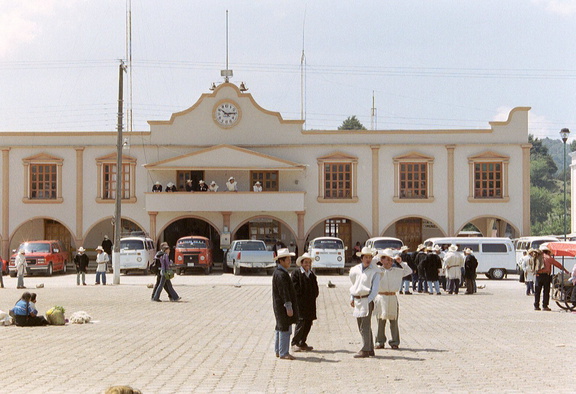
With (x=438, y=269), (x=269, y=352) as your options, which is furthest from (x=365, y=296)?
(x=438, y=269)

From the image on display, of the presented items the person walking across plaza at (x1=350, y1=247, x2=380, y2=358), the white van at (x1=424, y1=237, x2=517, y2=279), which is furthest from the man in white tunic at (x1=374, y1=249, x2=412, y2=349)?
the white van at (x1=424, y1=237, x2=517, y2=279)

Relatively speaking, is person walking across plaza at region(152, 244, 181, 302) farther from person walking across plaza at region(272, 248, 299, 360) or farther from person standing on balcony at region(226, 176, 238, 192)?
person standing on balcony at region(226, 176, 238, 192)

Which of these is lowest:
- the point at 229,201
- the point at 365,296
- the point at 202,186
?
the point at 365,296

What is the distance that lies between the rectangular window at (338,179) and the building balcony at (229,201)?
2154mm

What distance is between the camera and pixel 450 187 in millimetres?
51500

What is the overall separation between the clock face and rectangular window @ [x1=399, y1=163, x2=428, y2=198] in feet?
31.0

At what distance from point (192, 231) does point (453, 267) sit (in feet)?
87.4

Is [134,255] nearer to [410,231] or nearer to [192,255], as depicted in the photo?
[192,255]

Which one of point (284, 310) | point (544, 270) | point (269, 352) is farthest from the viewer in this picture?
point (544, 270)

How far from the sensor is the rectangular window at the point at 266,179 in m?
52.4

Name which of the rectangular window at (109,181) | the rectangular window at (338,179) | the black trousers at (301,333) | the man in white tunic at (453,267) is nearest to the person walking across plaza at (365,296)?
the black trousers at (301,333)

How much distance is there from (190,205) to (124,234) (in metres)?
6.97

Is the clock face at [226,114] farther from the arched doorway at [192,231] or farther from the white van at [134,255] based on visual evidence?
the white van at [134,255]

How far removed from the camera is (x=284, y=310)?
14578 millimetres
